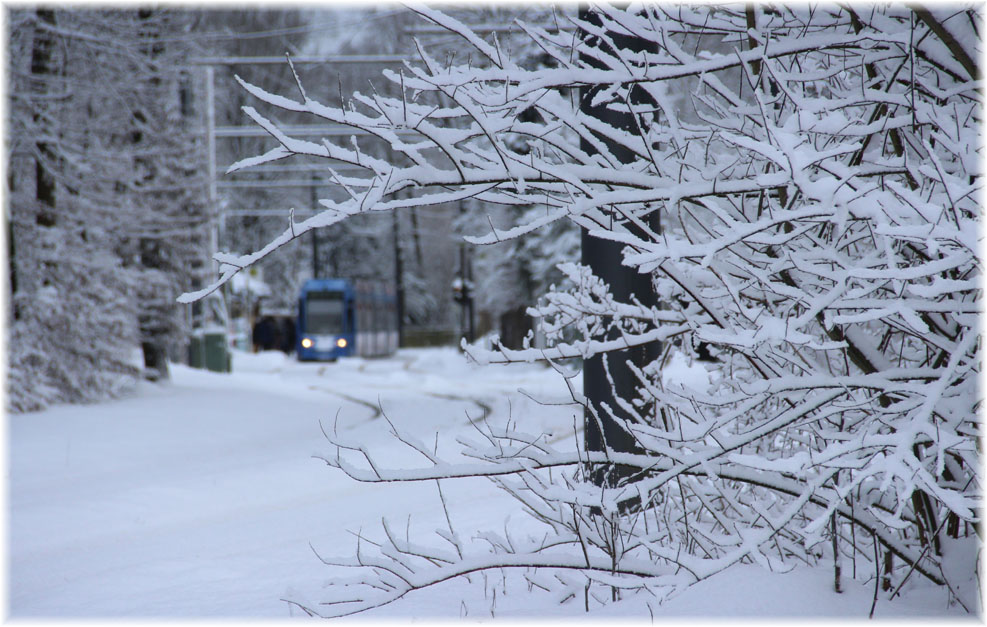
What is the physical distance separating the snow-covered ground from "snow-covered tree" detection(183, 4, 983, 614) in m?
0.27

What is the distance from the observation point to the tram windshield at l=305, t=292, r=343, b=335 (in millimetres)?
33500

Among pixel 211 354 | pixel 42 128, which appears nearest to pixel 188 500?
pixel 42 128

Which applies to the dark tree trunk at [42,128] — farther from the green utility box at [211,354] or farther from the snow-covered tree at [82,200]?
the green utility box at [211,354]

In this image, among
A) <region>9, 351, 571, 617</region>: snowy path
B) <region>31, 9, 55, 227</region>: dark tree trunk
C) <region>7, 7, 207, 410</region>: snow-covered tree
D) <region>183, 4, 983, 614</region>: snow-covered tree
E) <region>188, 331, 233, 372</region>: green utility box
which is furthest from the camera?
<region>188, 331, 233, 372</region>: green utility box

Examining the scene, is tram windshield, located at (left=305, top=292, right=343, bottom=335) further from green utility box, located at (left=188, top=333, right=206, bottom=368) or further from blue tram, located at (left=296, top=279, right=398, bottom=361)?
green utility box, located at (left=188, top=333, right=206, bottom=368)

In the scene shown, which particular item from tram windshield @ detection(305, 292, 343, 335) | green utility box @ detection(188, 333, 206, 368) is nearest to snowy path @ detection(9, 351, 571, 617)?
green utility box @ detection(188, 333, 206, 368)

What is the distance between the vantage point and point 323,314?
3350 cm

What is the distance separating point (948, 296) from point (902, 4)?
880 millimetres

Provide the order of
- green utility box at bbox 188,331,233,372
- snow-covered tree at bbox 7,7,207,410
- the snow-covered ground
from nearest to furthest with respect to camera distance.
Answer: the snow-covered ground < snow-covered tree at bbox 7,7,207,410 < green utility box at bbox 188,331,233,372

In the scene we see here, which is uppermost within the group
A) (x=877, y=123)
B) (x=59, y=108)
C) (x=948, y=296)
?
(x=59, y=108)

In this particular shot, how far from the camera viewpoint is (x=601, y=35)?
303cm

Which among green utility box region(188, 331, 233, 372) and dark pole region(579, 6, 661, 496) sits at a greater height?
dark pole region(579, 6, 661, 496)

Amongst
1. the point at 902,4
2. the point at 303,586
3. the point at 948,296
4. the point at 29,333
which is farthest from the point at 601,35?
the point at 29,333

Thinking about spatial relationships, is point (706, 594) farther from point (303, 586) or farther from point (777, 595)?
point (303, 586)
